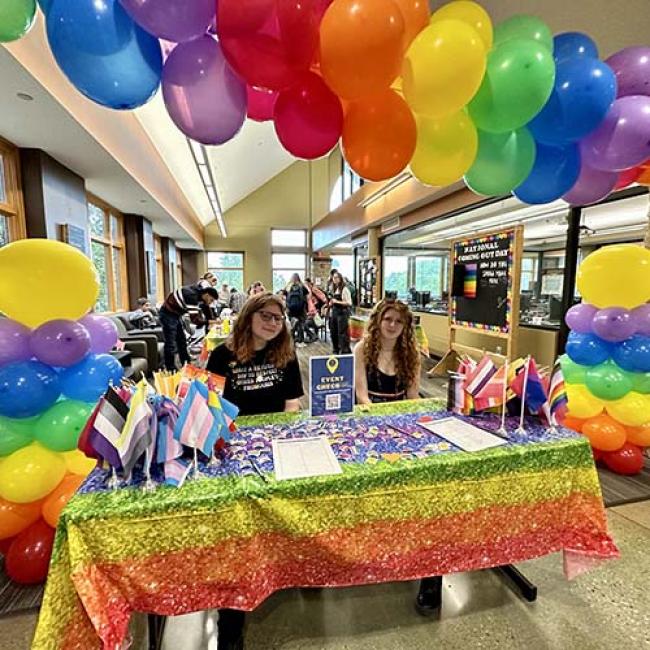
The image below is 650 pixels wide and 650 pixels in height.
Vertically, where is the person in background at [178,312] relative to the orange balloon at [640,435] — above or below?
above

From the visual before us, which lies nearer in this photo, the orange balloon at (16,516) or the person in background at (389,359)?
the orange balloon at (16,516)

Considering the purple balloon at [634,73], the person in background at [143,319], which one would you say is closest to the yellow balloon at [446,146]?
the purple balloon at [634,73]

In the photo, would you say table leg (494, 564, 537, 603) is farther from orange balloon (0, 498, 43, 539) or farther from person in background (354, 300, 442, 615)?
orange balloon (0, 498, 43, 539)

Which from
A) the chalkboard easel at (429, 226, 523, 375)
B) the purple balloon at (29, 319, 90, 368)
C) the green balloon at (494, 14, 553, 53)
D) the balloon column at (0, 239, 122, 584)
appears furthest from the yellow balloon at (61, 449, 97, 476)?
the chalkboard easel at (429, 226, 523, 375)

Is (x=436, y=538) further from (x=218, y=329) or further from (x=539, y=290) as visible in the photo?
(x=539, y=290)

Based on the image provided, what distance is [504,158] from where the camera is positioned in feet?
5.54

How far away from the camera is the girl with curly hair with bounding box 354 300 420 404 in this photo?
2018 millimetres

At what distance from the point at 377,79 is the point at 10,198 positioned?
157 inches

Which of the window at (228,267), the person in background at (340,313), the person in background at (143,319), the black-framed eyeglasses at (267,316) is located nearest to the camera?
the black-framed eyeglasses at (267,316)

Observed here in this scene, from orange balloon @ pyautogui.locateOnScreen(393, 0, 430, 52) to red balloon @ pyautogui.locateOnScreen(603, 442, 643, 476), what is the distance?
2.79 metres

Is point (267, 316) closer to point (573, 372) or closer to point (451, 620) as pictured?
point (451, 620)

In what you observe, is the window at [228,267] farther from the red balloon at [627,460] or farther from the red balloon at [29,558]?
the red balloon at [627,460]

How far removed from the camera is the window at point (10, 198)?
347 cm

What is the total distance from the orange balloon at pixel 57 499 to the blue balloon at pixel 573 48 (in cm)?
279
